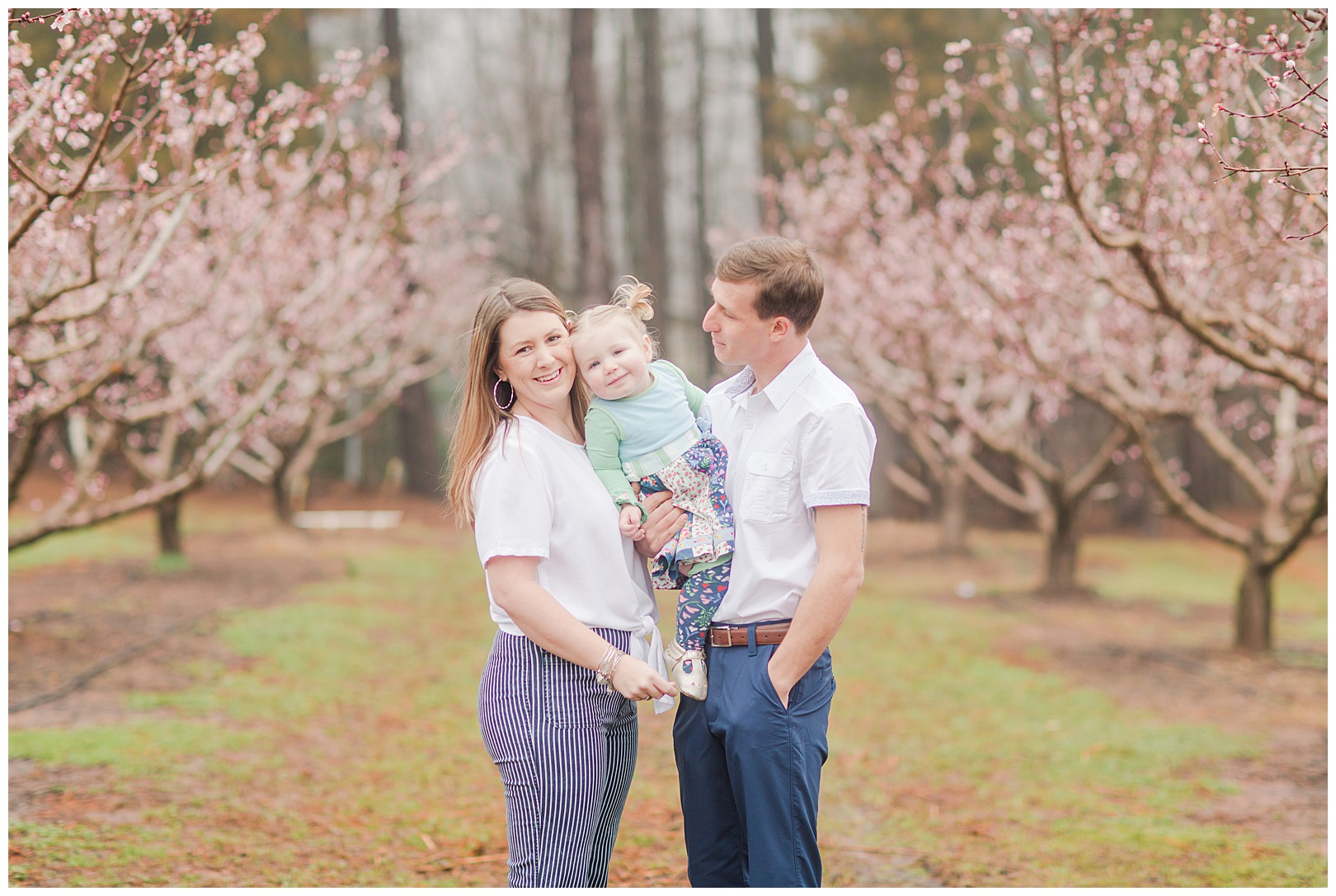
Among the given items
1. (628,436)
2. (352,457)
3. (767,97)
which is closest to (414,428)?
(352,457)

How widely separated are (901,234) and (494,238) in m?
13.5

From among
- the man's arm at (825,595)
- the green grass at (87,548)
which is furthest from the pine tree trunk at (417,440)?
the man's arm at (825,595)

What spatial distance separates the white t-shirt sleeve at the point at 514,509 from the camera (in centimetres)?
244

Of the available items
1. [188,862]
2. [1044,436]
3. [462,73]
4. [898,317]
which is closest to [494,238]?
[462,73]

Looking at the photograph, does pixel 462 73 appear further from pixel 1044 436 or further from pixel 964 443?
pixel 964 443

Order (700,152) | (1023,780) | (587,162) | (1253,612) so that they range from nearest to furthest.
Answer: (1023,780) < (1253,612) < (587,162) < (700,152)

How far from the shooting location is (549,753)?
250 cm

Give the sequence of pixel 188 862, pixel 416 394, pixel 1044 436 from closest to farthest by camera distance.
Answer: pixel 188 862
pixel 1044 436
pixel 416 394

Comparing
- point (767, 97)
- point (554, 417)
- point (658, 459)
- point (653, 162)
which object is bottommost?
point (658, 459)

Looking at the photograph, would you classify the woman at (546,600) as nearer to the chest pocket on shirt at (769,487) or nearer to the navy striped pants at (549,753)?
the navy striped pants at (549,753)

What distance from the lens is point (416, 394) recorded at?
20125mm

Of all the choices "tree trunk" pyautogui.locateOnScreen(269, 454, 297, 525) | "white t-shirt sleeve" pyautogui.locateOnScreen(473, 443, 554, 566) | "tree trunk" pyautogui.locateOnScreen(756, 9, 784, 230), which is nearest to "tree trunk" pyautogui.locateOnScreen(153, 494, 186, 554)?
"tree trunk" pyautogui.locateOnScreen(269, 454, 297, 525)

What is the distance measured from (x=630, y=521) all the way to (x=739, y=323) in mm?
528

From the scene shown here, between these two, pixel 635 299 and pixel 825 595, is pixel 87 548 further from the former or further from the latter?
pixel 825 595
